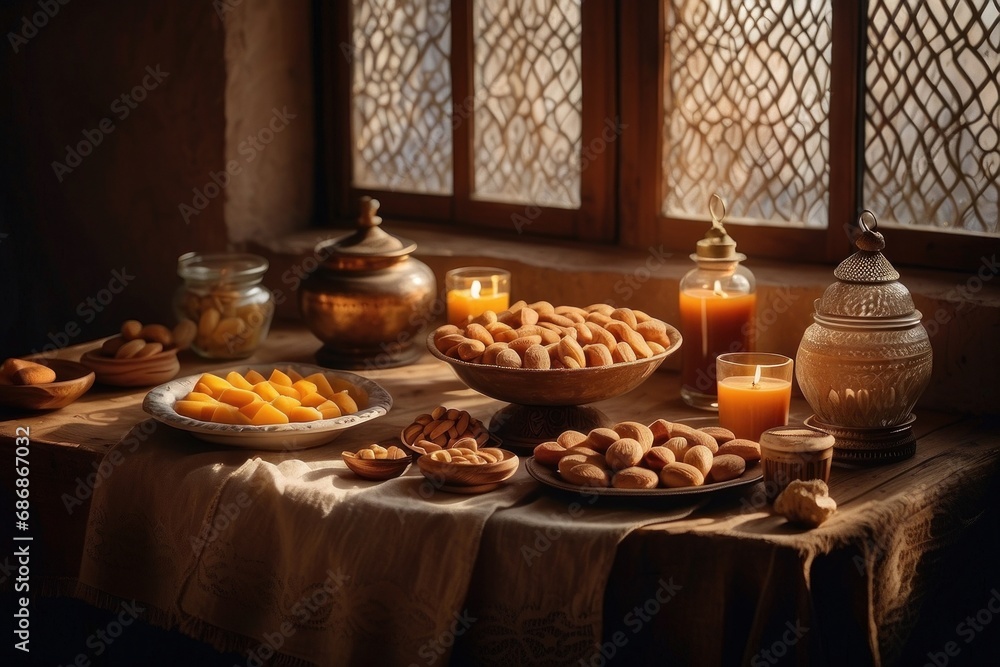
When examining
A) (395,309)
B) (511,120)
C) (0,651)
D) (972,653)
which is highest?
(511,120)

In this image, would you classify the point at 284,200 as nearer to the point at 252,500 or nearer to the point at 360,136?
the point at 360,136

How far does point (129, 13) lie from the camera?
307 cm

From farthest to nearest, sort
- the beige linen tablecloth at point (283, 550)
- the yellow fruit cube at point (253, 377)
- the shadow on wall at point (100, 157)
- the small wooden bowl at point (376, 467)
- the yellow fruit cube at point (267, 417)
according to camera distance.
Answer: the shadow on wall at point (100, 157) < the yellow fruit cube at point (253, 377) < the yellow fruit cube at point (267, 417) < the small wooden bowl at point (376, 467) < the beige linen tablecloth at point (283, 550)

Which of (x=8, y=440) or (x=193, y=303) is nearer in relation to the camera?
(x=8, y=440)

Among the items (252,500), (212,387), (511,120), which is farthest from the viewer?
(511,120)

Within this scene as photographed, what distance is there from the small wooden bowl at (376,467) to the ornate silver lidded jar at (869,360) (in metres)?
0.67

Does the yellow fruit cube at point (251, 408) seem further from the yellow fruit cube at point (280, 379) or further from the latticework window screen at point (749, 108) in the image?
the latticework window screen at point (749, 108)

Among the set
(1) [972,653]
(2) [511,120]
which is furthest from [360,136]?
(1) [972,653]

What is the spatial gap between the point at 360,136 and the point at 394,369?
89 centimetres

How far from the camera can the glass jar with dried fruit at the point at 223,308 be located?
254 centimetres

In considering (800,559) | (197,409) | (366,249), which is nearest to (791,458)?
(800,559)

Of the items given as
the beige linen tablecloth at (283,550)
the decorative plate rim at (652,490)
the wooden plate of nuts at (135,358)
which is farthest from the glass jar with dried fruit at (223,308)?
the decorative plate rim at (652,490)

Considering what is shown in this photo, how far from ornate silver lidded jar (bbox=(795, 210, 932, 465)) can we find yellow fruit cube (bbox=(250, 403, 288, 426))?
0.87 metres

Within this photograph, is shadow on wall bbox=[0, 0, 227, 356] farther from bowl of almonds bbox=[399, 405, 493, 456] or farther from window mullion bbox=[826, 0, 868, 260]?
window mullion bbox=[826, 0, 868, 260]
